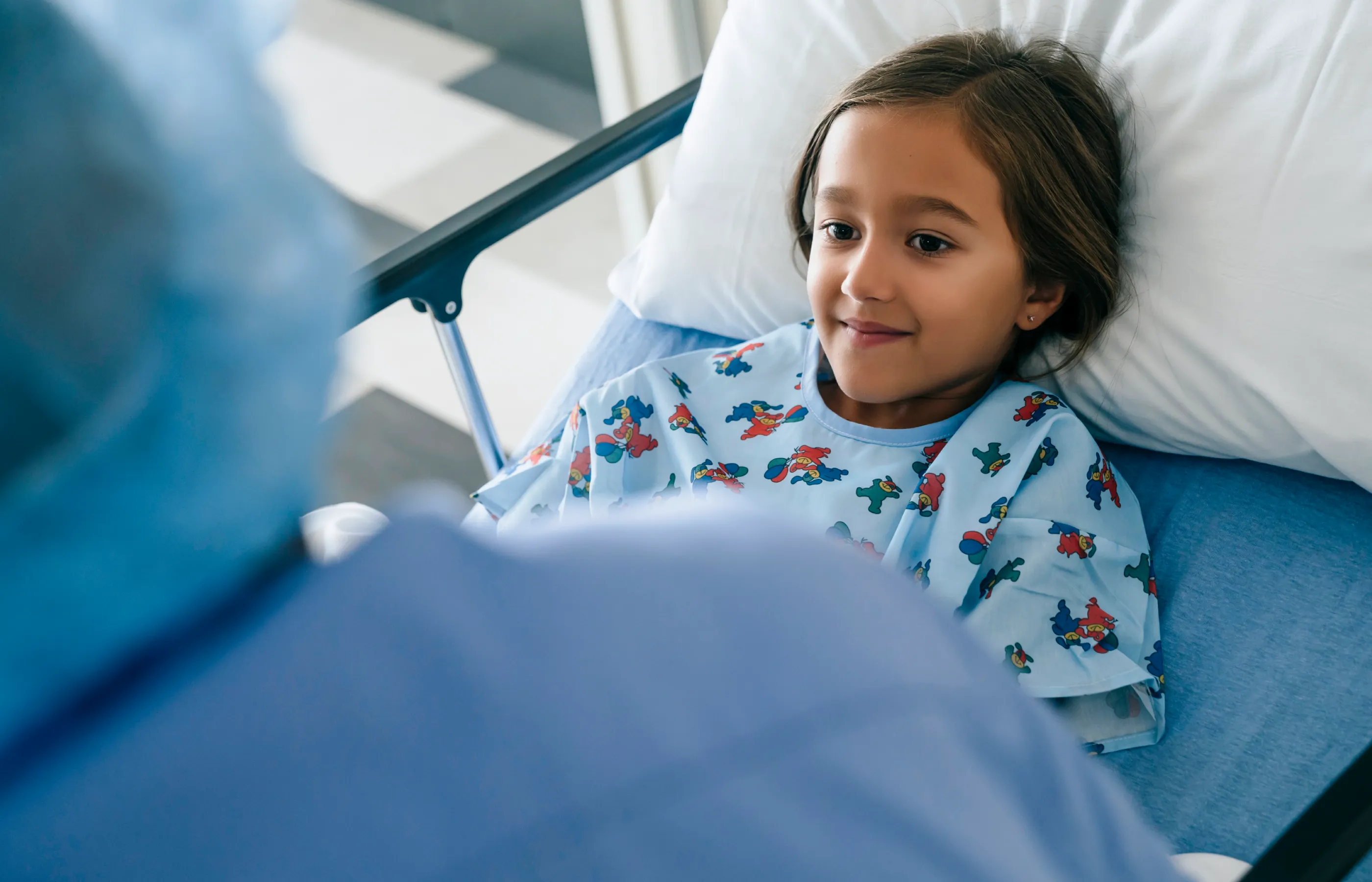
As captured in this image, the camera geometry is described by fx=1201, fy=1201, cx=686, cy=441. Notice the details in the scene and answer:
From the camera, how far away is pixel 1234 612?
42.2 inches

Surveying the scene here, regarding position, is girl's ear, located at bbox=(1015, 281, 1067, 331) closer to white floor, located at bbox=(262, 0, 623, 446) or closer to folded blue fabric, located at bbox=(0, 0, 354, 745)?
folded blue fabric, located at bbox=(0, 0, 354, 745)

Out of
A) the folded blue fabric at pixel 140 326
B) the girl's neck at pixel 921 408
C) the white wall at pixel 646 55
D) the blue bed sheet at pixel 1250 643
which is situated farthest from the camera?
the white wall at pixel 646 55

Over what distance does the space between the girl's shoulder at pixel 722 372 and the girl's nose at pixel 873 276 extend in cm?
20

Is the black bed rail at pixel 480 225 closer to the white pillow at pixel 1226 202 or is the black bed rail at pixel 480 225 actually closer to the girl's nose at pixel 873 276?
the white pillow at pixel 1226 202

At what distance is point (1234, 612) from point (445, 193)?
6.77 ft

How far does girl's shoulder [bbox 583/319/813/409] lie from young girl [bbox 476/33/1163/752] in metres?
0.06

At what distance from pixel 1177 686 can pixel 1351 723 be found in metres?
0.13

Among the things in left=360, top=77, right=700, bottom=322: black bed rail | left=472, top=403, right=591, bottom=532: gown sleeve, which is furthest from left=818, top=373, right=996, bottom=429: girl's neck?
left=360, top=77, right=700, bottom=322: black bed rail

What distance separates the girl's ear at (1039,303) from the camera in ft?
3.80

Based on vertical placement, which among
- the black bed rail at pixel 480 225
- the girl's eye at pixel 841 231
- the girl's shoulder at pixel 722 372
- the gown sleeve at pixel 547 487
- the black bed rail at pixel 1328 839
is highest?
the black bed rail at pixel 1328 839

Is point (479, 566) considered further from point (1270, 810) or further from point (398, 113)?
point (398, 113)

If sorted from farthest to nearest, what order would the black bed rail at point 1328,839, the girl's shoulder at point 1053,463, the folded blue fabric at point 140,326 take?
the girl's shoulder at point 1053,463 → the black bed rail at point 1328,839 → the folded blue fabric at point 140,326

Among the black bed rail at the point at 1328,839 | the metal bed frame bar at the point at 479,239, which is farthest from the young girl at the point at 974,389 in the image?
the black bed rail at the point at 1328,839

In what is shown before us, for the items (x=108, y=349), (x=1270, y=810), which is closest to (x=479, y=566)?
(x=108, y=349)
